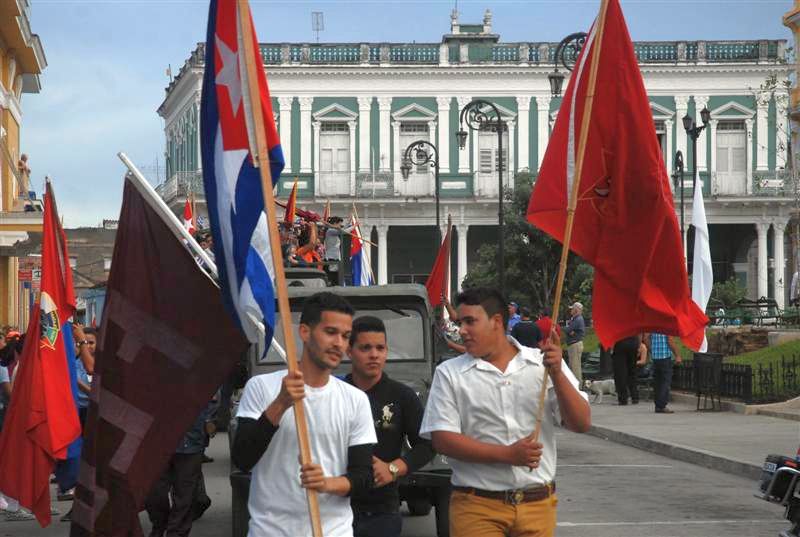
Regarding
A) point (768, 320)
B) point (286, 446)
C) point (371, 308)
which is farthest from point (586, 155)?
point (768, 320)

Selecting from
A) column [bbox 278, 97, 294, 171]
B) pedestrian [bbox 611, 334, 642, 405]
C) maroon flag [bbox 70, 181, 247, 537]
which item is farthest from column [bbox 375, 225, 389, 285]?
maroon flag [bbox 70, 181, 247, 537]

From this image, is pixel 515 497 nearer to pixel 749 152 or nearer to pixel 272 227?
pixel 272 227

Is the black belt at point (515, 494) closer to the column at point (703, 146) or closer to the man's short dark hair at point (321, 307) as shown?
the man's short dark hair at point (321, 307)

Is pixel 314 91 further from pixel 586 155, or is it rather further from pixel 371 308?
pixel 586 155

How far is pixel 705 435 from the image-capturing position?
1945 centimetres

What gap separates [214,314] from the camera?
787cm

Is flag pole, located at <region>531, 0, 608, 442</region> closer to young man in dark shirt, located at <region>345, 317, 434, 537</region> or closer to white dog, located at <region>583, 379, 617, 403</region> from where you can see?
young man in dark shirt, located at <region>345, 317, 434, 537</region>

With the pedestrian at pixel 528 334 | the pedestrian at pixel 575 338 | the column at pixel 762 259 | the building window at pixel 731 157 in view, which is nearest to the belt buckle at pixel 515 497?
the pedestrian at pixel 528 334

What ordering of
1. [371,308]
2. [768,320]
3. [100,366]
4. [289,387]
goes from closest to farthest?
[289,387] < [100,366] < [371,308] < [768,320]

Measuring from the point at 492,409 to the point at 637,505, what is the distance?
7217 mm

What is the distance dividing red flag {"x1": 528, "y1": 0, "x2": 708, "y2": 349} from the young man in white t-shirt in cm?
185

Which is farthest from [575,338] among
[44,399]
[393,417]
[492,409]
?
[492,409]

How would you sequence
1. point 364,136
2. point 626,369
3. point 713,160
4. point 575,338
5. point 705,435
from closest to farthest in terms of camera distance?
point 705,435 < point 626,369 < point 575,338 < point 713,160 < point 364,136

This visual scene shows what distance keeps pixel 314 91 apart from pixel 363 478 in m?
60.6
